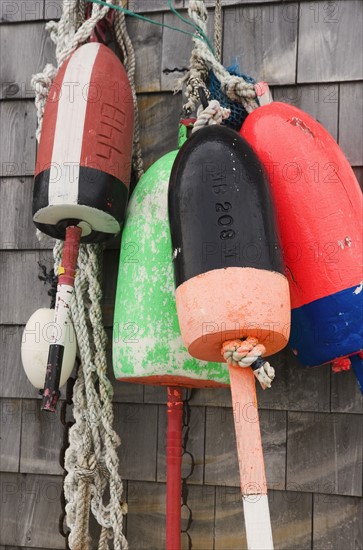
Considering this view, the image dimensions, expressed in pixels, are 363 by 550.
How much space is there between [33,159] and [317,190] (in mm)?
795

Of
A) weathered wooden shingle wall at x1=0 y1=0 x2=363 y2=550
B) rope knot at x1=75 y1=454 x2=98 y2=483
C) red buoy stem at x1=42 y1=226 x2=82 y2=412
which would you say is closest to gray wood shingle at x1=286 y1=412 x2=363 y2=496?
weathered wooden shingle wall at x1=0 y1=0 x2=363 y2=550

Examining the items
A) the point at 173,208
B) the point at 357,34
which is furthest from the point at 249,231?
the point at 357,34

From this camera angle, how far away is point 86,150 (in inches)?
66.8

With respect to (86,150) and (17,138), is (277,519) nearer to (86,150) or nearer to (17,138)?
(86,150)

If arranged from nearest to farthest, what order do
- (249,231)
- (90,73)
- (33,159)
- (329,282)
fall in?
1. (249,231)
2. (329,282)
3. (90,73)
4. (33,159)

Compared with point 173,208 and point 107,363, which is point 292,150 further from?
point 107,363

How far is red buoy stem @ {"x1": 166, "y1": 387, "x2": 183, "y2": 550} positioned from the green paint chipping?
0.39 feet

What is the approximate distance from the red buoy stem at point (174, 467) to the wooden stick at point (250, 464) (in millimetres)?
316

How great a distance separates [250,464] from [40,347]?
61 centimetres

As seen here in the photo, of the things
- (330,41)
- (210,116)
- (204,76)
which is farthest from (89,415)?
(330,41)

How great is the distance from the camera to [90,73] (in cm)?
177

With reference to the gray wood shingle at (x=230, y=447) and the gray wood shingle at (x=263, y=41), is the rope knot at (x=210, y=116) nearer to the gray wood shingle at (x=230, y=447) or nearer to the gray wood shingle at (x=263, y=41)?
the gray wood shingle at (x=263, y=41)

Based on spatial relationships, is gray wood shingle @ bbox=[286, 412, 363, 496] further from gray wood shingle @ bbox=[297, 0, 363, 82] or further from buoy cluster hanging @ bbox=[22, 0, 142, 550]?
gray wood shingle @ bbox=[297, 0, 363, 82]

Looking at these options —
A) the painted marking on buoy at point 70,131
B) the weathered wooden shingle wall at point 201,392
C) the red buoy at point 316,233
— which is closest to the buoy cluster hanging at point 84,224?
the painted marking on buoy at point 70,131
